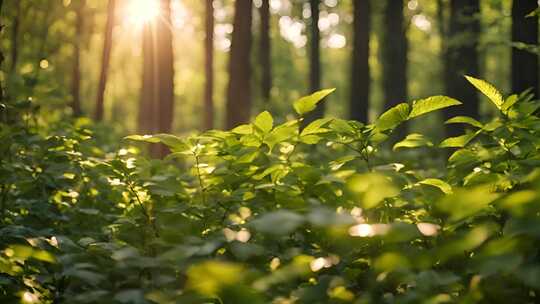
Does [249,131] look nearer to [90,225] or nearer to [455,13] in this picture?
[90,225]

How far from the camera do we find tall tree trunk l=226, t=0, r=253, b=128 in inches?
537

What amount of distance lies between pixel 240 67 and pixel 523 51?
7.31 metres

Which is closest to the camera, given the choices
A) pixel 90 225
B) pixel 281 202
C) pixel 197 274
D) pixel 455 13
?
pixel 197 274

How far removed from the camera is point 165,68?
10414 millimetres

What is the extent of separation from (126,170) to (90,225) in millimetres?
919

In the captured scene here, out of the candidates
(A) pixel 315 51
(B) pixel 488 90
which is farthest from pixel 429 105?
(A) pixel 315 51

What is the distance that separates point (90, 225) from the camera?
13.3 feet

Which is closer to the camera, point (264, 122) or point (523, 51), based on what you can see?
point (264, 122)

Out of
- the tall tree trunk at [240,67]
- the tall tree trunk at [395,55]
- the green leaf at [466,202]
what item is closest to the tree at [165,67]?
the tall tree trunk at [240,67]

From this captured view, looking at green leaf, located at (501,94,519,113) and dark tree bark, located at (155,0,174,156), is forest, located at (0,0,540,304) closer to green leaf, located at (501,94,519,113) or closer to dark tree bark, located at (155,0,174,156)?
green leaf, located at (501,94,519,113)

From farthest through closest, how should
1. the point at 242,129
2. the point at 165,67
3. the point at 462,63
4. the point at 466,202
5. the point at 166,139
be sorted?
the point at 462,63
the point at 165,67
the point at 242,129
the point at 166,139
the point at 466,202

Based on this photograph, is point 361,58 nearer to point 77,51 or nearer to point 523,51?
point 523,51

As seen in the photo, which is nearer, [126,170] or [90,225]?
[126,170]

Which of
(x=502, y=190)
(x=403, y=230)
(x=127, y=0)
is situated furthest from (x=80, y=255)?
(x=127, y=0)
